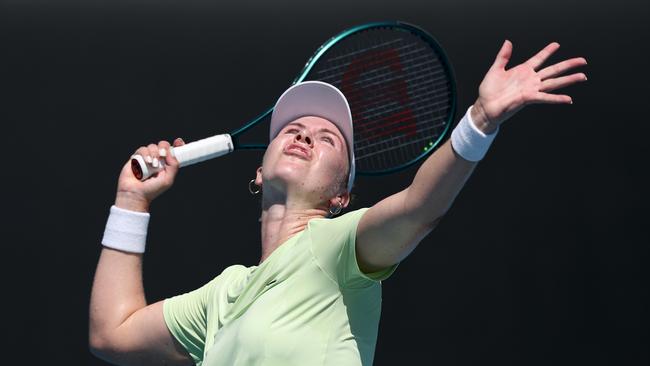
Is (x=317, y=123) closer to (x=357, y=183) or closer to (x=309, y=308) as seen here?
(x=309, y=308)

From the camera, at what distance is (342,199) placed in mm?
3646

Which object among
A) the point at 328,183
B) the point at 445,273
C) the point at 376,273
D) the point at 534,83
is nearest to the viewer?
the point at 534,83

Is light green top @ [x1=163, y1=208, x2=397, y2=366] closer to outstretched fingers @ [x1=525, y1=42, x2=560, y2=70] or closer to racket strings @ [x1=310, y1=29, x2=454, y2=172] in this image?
outstretched fingers @ [x1=525, y1=42, x2=560, y2=70]

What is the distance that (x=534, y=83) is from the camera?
288cm

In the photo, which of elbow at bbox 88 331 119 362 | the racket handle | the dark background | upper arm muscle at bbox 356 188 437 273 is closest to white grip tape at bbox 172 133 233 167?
the racket handle

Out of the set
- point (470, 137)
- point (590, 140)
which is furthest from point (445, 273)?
point (470, 137)

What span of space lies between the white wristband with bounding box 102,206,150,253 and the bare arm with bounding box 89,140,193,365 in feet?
0.05

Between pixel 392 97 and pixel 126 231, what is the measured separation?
2.57 ft

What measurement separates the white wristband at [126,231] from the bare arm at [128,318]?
0.02m

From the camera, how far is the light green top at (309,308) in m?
3.19

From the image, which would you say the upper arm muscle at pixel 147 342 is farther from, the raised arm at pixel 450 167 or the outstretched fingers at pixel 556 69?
the outstretched fingers at pixel 556 69

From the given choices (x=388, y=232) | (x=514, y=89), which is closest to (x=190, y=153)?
(x=388, y=232)

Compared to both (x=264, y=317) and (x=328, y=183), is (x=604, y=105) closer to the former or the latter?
(x=328, y=183)

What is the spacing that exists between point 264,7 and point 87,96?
612mm
